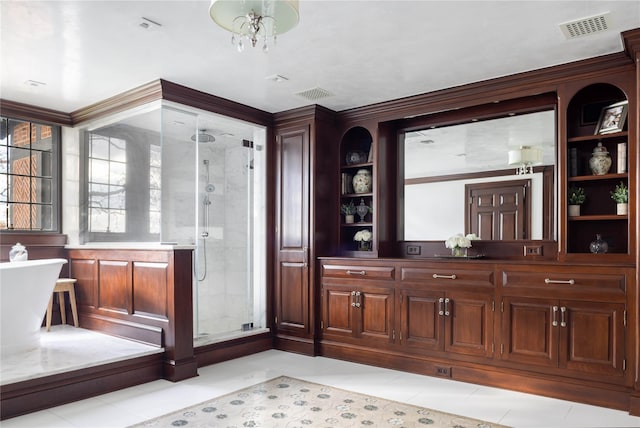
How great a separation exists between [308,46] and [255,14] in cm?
112

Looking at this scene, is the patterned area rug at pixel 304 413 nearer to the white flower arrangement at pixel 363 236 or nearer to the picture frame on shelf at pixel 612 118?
the white flower arrangement at pixel 363 236

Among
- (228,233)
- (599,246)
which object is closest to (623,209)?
(599,246)

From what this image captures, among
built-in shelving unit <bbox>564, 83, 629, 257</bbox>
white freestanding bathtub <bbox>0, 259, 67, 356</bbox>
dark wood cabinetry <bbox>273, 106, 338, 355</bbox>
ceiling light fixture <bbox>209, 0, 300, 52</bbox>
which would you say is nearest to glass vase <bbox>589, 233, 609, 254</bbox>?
built-in shelving unit <bbox>564, 83, 629, 257</bbox>

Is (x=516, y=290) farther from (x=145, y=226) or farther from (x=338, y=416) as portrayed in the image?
(x=145, y=226)

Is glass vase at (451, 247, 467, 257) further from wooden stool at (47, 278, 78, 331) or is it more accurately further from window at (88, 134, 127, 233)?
wooden stool at (47, 278, 78, 331)

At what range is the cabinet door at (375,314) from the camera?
4.45m

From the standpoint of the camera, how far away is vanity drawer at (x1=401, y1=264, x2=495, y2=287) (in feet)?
12.8

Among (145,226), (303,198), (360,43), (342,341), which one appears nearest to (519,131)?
(360,43)

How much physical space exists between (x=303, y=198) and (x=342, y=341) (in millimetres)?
1533

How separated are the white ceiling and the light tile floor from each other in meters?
2.40

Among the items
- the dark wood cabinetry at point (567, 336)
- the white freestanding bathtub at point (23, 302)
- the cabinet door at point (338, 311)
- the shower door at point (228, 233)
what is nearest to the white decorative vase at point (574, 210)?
the dark wood cabinetry at point (567, 336)

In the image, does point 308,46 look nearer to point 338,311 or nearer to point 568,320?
point 338,311

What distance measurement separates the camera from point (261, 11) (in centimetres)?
227

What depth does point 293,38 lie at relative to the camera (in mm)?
3215
